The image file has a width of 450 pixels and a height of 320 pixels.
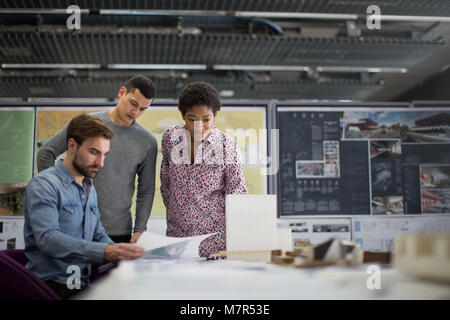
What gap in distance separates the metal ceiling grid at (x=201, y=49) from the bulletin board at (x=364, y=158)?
1646 mm

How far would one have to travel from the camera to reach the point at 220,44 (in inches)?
188

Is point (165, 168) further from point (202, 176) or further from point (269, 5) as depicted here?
point (269, 5)

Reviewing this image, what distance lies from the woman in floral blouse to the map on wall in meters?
1.44

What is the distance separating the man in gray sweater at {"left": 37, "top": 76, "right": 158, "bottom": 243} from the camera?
6.54 ft

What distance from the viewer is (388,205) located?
3.36m

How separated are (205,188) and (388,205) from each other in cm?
208

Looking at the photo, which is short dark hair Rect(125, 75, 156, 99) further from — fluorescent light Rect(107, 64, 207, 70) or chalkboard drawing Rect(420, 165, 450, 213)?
fluorescent light Rect(107, 64, 207, 70)

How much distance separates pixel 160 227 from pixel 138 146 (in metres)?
1.32

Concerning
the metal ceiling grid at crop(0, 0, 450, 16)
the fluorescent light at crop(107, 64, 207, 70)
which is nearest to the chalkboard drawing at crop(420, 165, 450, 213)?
the metal ceiling grid at crop(0, 0, 450, 16)

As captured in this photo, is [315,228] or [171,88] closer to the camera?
[315,228]

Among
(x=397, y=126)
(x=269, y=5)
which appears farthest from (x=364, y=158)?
(x=269, y=5)

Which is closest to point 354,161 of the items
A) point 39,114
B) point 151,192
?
point 151,192
